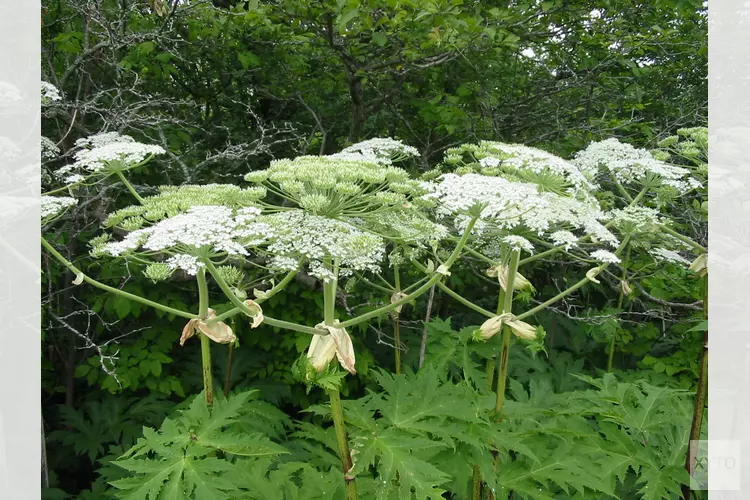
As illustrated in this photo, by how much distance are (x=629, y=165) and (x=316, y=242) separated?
1.84 m

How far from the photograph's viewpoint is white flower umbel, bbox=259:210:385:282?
198 centimetres

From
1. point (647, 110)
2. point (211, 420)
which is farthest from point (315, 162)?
point (647, 110)

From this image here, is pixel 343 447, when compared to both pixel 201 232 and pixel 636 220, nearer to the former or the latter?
pixel 201 232

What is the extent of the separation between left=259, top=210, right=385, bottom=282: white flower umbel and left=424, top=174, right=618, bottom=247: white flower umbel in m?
0.34

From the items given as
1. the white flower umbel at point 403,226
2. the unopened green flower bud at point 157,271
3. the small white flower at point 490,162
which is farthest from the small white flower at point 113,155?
the small white flower at point 490,162

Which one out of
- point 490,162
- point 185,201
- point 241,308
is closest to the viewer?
point 241,308

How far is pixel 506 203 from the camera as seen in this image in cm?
222

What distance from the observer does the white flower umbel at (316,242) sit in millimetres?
1983

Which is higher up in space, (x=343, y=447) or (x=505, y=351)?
(x=505, y=351)

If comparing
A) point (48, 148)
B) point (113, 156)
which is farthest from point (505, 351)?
point (48, 148)

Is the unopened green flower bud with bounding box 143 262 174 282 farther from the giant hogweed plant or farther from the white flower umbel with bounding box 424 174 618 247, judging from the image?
the white flower umbel with bounding box 424 174 618 247

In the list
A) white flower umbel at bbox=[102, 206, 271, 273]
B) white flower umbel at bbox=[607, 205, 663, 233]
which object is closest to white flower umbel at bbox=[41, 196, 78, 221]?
white flower umbel at bbox=[102, 206, 271, 273]
